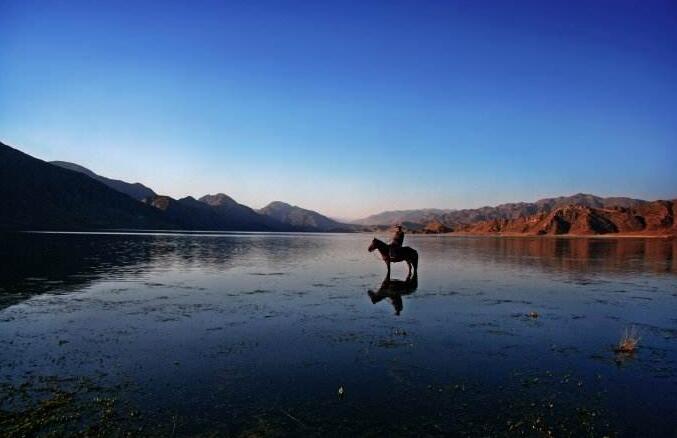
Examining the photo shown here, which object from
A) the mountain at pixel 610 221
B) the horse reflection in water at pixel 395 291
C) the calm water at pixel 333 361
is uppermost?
the mountain at pixel 610 221

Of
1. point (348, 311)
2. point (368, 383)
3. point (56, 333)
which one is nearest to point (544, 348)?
point (368, 383)

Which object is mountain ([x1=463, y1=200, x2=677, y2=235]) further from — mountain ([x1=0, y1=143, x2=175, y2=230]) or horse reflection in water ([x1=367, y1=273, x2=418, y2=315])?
mountain ([x1=0, y1=143, x2=175, y2=230])

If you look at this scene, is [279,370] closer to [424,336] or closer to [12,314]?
[424,336]

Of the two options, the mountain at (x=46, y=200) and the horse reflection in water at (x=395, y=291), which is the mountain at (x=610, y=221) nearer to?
the horse reflection in water at (x=395, y=291)

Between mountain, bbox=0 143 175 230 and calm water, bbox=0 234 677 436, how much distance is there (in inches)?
5585

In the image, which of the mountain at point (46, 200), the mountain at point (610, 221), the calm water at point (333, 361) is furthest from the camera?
the mountain at point (610, 221)

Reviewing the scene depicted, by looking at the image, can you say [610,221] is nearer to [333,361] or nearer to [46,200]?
[333,361]

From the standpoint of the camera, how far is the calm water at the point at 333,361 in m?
8.20

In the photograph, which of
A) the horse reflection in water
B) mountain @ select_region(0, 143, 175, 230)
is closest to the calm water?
the horse reflection in water

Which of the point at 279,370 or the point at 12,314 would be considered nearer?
the point at 279,370

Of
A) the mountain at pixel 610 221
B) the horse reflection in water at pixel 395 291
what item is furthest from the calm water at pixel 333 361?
the mountain at pixel 610 221

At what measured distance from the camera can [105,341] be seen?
43.1 ft

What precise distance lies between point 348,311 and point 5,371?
451 inches

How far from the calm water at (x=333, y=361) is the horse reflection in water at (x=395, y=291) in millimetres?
217
